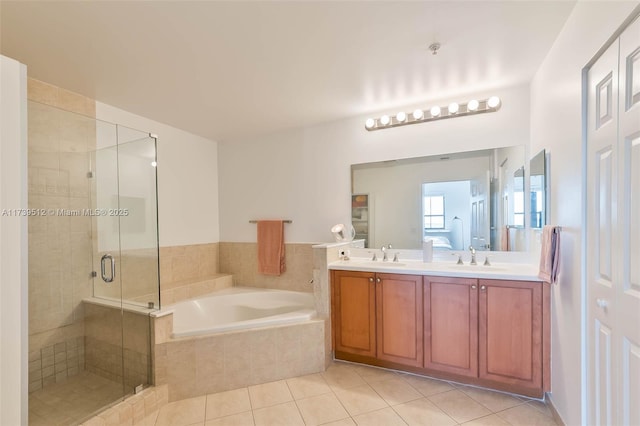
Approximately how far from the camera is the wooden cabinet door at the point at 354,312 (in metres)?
2.53

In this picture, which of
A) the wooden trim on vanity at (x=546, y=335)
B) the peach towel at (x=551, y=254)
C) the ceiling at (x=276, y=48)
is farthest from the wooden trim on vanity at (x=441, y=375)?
the ceiling at (x=276, y=48)

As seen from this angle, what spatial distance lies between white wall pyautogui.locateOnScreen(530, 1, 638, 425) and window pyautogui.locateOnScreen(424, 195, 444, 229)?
0.96 m

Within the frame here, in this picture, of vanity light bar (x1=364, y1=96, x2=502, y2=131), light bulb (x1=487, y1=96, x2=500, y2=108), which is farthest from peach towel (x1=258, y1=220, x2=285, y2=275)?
light bulb (x1=487, y1=96, x2=500, y2=108)

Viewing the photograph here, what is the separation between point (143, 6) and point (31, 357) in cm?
247

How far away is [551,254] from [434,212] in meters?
1.14

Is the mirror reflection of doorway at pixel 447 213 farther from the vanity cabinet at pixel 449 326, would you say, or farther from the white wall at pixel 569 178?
the white wall at pixel 569 178

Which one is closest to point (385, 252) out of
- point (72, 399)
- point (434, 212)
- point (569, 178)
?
point (434, 212)

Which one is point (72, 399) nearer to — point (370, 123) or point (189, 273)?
point (189, 273)

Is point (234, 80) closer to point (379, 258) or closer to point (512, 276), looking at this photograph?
point (379, 258)

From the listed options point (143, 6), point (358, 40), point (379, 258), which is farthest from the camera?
point (379, 258)

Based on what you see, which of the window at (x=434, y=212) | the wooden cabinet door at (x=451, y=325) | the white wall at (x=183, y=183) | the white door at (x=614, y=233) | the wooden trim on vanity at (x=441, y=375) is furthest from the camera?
the white wall at (x=183, y=183)

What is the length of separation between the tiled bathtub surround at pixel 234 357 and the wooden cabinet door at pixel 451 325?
89cm

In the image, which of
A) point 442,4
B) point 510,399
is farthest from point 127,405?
point 442,4

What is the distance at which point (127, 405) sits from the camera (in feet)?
6.26
